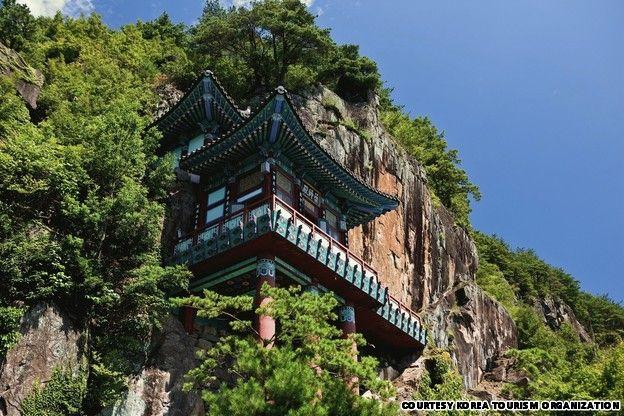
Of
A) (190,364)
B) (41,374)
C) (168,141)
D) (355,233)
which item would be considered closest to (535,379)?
(355,233)

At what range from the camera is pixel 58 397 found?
53.7 ft

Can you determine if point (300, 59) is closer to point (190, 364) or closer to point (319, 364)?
point (190, 364)

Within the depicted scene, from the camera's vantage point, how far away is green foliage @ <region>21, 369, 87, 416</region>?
51.9 ft

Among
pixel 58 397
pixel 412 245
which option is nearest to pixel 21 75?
pixel 58 397

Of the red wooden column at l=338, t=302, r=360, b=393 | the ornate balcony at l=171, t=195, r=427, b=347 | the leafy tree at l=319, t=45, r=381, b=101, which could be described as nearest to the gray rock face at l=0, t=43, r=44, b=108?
the ornate balcony at l=171, t=195, r=427, b=347

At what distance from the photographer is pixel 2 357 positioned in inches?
634

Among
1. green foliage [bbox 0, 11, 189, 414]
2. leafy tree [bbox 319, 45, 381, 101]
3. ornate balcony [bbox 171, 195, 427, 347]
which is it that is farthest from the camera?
leafy tree [bbox 319, 45, 381, 101]

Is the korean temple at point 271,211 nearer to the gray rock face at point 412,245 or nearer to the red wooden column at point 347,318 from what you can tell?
the red wooden column at point 347,318

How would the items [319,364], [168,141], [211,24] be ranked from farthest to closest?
[211,24] → [168,141] → [319,364]

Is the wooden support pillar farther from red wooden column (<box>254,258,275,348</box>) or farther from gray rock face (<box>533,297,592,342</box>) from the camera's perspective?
gray rock face (<box>533,297,592,342</box>)

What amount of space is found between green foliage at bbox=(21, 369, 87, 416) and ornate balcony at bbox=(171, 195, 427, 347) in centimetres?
623

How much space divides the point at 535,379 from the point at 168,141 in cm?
1997

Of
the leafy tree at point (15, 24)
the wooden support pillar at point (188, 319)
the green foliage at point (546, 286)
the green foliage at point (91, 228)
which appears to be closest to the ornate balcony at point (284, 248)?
the wooden support pillar at point (188, 319)

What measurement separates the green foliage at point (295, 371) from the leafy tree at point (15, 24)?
19.8m
